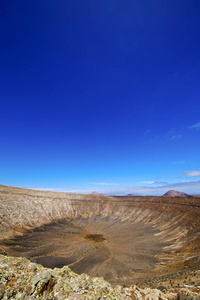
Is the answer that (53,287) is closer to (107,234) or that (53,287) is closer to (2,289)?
(2,289)

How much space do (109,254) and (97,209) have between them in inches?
2159

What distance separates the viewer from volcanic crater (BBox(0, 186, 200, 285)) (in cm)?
3359

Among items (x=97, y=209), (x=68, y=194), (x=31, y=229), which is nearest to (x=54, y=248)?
(x=31, y=229)

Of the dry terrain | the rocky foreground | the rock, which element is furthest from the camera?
the dry terrain

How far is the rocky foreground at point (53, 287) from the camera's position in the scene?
Answer: 7.62m

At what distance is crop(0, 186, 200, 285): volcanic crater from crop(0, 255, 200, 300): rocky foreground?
21823 millimetres

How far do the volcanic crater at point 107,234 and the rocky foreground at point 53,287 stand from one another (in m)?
21.8

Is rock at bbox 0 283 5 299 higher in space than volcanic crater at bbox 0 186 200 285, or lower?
higher

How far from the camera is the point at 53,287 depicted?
824 centimetres

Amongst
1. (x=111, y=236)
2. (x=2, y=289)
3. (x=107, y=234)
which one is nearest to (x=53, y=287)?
(x=2, y=289)

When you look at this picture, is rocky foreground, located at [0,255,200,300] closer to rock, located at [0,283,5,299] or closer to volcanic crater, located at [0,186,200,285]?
rock, located at [0,283,5,299]

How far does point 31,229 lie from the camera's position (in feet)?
197

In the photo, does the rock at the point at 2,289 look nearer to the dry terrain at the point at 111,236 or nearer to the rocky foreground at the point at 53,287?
the rocky foreground at the point at 53,287

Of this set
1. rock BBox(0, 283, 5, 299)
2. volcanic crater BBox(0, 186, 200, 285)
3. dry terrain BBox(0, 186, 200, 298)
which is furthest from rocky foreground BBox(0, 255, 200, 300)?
volcanic crater BBox(0, 186, 200, 285)
